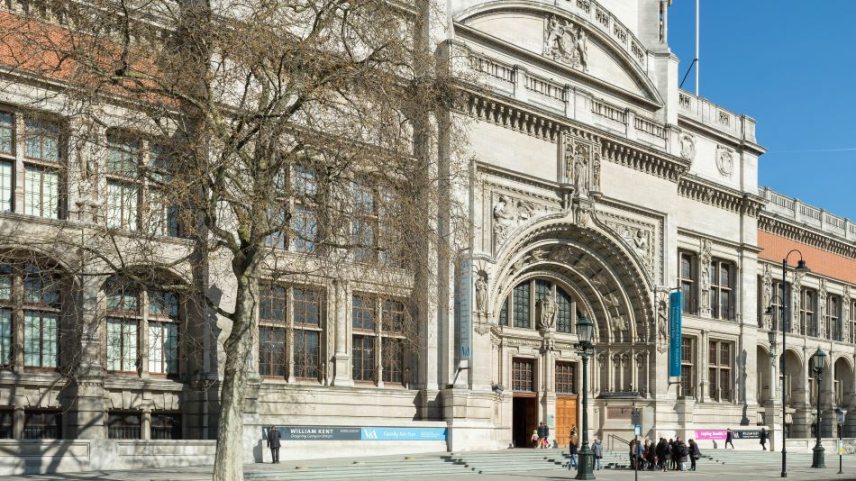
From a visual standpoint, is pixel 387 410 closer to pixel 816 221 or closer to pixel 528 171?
pixel 528 171

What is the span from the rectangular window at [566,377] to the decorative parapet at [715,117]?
48.1ft

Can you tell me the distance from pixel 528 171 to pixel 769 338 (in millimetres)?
24623

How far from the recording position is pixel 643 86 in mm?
54531

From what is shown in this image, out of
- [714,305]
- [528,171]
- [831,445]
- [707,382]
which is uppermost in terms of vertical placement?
[528,171]

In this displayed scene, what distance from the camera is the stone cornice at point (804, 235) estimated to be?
215ft

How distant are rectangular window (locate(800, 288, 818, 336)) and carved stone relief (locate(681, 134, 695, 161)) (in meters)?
17.6

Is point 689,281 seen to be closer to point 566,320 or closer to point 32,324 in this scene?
point 566,320

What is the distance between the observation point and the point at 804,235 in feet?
228

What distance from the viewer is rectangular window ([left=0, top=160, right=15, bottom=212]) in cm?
3192

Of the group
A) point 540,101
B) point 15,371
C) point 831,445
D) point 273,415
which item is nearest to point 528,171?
point 540,101

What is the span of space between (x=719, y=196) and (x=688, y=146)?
342 cm

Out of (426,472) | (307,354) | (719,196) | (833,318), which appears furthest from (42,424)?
(833,318)

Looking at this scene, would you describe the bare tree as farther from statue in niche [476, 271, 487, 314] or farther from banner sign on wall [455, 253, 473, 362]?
statue in niche [476, 271, 487, 314]

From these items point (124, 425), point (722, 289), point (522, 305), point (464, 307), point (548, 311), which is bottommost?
point (124, 425)
